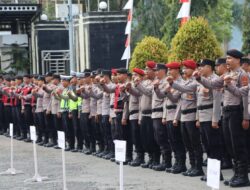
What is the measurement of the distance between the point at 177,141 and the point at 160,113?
785mm

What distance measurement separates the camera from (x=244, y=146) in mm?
12133

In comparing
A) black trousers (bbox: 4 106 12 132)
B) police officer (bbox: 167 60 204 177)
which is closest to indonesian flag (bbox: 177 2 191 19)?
police officer (bbox: 167 60 204 177)

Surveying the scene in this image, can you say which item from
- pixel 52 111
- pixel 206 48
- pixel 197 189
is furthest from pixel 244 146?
pixel 52 111

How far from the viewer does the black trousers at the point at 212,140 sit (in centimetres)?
1278

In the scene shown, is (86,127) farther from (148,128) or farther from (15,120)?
(15,120)

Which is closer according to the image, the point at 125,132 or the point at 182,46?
the point at 125,132

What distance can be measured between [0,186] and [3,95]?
1358 centimetres

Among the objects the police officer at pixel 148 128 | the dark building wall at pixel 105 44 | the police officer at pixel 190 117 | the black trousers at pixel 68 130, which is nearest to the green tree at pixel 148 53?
the black trousers at pixel 68 130

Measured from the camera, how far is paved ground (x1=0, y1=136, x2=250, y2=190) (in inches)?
503

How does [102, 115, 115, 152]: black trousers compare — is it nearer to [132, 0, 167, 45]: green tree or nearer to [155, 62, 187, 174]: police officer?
[155, 62, 187, 174]: police officer

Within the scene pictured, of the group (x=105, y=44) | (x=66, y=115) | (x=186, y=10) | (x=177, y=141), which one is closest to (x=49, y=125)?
(x=66, y=115)

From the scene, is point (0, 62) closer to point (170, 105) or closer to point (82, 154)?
point (82, 154)

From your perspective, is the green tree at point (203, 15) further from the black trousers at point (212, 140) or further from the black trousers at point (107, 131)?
the black trousers at point (212, 140)

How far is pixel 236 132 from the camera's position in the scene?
12.1m
